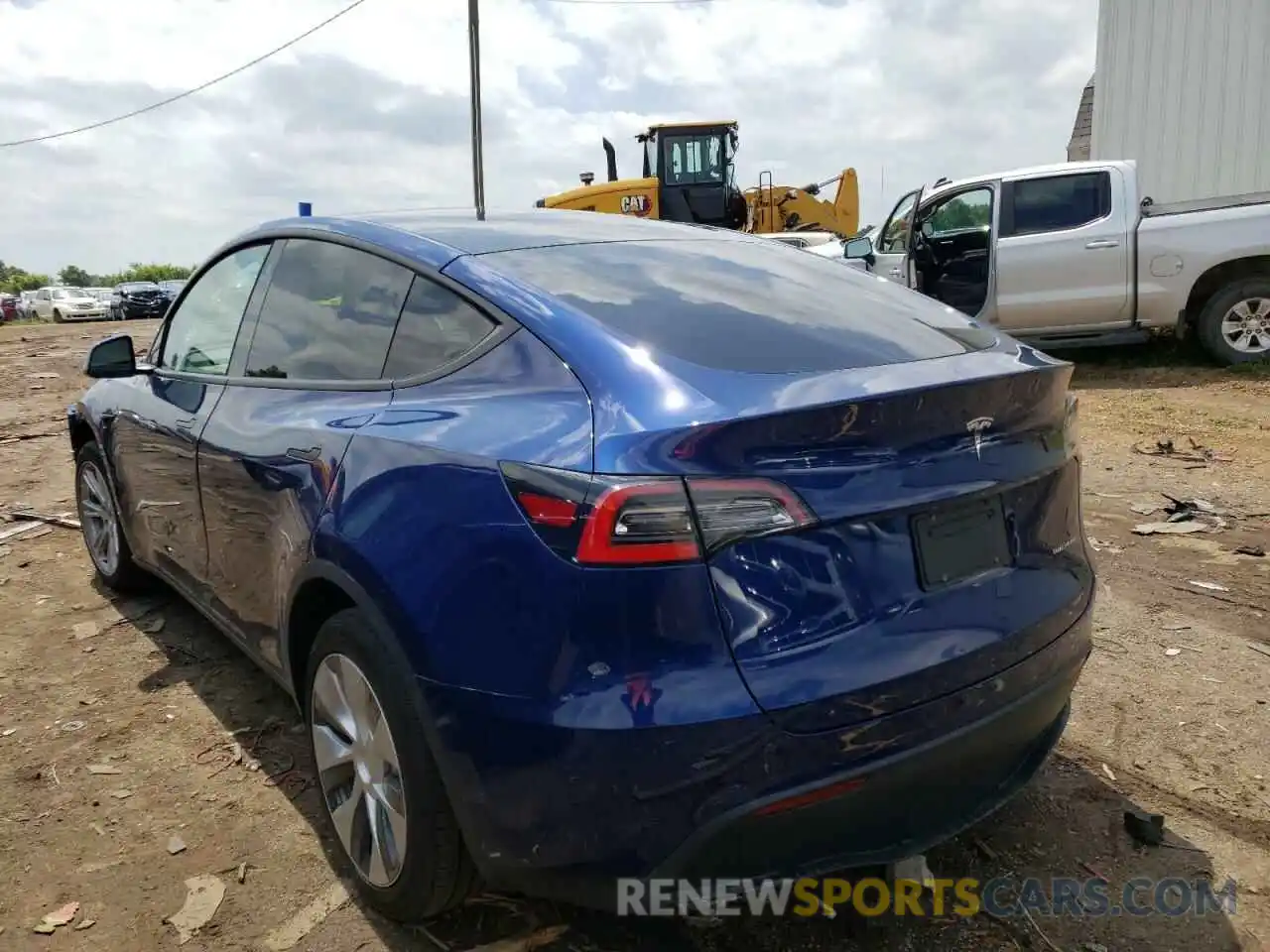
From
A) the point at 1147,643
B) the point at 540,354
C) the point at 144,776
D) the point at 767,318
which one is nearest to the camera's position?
the point at 540,354

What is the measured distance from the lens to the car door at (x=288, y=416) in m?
2.45

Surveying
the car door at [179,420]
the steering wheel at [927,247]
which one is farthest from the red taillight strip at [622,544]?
the steering wheel at [927,247]

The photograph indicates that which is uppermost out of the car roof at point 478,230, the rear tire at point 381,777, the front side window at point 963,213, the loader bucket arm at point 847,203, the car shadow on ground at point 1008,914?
the loader bucket arm at point 847,203

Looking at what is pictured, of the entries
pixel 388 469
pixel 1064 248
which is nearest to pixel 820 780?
pixel 388 469

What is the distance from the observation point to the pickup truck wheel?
9.15 metres

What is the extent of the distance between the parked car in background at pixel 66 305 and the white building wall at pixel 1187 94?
101ft

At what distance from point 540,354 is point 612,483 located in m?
0.45

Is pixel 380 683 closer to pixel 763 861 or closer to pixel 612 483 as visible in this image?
pixel 612 483

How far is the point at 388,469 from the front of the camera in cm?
214

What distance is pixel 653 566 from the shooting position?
5.63ft

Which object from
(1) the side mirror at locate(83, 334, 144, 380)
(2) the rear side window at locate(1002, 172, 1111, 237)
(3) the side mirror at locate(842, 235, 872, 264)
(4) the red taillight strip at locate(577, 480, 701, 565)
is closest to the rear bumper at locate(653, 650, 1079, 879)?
(4) the red taillight strip at locate(577, 480, 701, 565)

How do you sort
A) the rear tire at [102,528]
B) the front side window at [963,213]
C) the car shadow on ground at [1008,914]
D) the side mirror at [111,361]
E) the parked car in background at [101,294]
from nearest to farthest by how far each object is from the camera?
the car shadow on ground at [1008,914] → the side mirror at [111,361] → the rear tire at [102,528] → the front side window at [963,213] → the parked car in background at [101,294]

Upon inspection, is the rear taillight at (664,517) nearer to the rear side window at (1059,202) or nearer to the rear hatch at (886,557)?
the rear hatch at (886,557)

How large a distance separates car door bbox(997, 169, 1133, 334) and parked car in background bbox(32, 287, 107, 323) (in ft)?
104
